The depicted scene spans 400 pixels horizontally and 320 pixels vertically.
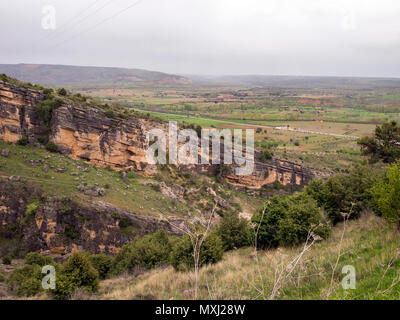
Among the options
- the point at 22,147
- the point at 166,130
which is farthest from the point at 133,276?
the point at 166,130

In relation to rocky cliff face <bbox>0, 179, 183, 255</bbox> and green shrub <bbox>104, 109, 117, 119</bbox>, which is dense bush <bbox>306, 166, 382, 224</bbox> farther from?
green shrub <bbox>104, 109, 117, 119</bbox>

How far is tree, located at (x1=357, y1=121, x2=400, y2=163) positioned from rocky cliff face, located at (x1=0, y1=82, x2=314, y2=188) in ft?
82.1

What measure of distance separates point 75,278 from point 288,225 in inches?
409

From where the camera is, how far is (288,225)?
43.9ft

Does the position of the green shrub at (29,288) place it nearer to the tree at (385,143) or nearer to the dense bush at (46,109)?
the dense bush at (46,109)

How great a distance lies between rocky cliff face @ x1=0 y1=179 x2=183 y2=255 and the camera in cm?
2016

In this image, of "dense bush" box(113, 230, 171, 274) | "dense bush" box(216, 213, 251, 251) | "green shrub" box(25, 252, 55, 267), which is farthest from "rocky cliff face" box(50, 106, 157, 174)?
"dense bush" box(216, 213, 251, 251)

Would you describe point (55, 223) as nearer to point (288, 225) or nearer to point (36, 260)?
point (36, 260)

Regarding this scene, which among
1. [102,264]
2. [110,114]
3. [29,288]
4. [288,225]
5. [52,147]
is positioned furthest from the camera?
[110,114]

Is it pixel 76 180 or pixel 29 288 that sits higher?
pixel 76 180

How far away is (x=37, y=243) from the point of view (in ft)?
65.5

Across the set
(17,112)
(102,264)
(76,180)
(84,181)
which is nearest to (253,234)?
(102,264)
